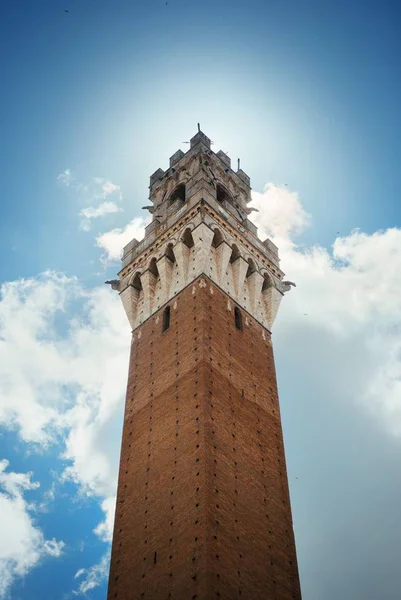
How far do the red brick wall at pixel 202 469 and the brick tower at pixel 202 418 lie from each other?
45 millimetres

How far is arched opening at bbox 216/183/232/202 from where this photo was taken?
32.4 meters

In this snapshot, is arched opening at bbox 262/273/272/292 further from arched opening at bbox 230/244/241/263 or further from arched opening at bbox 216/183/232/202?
arched opening at bbox 216/183/232/202

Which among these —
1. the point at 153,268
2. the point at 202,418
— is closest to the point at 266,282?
the point at 153,268

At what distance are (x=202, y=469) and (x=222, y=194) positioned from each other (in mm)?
17457

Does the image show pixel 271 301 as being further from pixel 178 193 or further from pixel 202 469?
pixel 202 469

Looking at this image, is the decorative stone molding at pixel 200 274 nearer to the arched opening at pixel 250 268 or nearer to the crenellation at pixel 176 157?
the arched opening at pixel 250 268

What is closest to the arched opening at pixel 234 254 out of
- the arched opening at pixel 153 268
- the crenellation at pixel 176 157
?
the arched opening at pixel 153 268

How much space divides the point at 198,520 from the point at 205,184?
51.3 feet

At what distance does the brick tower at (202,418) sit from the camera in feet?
59.0

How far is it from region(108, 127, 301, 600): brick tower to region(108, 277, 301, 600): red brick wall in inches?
1.8

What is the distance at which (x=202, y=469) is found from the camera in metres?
18.8

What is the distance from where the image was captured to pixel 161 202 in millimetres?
32906

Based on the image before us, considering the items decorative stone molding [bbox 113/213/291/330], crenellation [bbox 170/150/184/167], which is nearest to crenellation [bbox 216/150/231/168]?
crenellation [bbox 170/150/184/167]

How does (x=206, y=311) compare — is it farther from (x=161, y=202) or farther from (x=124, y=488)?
(x=161, y=202)
